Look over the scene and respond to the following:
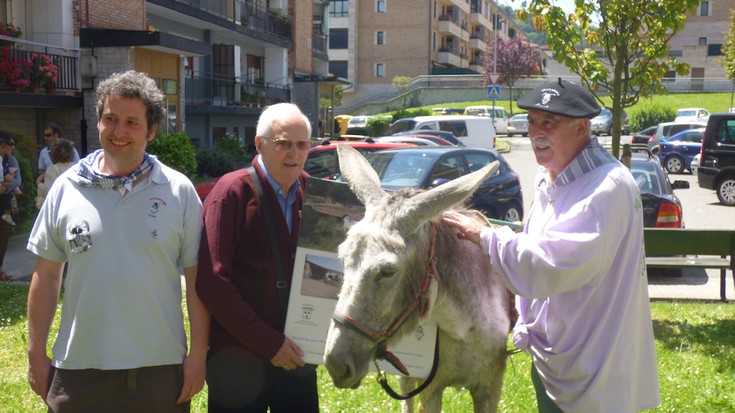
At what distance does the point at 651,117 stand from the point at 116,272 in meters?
52.9

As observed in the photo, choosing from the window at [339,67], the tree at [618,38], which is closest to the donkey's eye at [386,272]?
the tree at [618,38]

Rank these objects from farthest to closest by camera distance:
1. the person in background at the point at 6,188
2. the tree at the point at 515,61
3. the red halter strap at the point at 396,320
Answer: the tree at the point at 515,61 → the person in background at the point at 6,188 → the red halter strap at the point at 396,320

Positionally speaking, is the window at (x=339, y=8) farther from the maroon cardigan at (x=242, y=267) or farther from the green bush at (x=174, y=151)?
the maroon cardigan at (x=242, y=267)

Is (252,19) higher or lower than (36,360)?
higher

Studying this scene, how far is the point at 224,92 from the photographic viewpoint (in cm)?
2975

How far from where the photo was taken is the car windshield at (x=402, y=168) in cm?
1190

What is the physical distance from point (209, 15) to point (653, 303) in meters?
22.8

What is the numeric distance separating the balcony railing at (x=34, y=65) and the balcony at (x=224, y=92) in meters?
6.48

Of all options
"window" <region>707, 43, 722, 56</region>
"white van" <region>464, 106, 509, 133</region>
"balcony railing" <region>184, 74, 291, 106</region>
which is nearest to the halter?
"balcony railing" <region>184, 74, 291, 106</region>

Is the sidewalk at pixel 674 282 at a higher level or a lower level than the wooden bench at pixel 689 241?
lower

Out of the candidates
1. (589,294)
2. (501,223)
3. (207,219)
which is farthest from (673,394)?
(207,219)

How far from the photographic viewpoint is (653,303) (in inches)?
356

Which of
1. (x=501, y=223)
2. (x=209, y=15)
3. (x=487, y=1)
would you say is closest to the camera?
(x=501, y=223)

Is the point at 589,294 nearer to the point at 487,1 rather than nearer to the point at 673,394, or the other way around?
the point at 673,394
